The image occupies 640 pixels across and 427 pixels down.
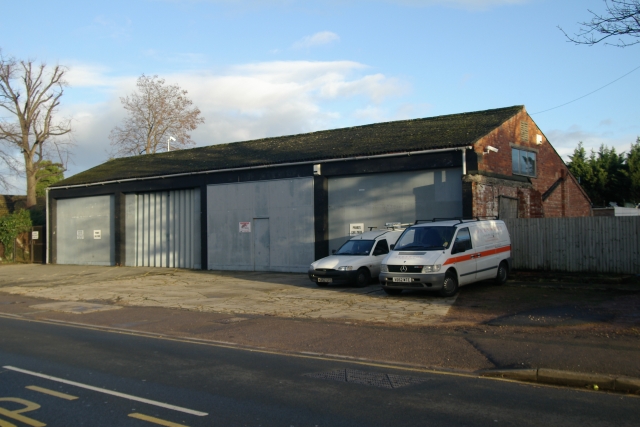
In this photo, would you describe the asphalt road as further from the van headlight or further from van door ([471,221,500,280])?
van door ([471,221,500,280])

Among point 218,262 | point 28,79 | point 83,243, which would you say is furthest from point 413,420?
point 28,79

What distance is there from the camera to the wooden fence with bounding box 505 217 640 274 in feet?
60.2

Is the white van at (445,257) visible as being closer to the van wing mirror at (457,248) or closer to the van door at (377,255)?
the van wing mirror at (457,248)

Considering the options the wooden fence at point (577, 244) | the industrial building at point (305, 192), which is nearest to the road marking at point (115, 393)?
the industrial building at point (305, 192)

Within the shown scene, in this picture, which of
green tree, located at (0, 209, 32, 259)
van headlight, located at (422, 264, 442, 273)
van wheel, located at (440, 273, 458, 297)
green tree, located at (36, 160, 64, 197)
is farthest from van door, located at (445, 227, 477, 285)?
green tree, located at (36, 160, 64, 197)

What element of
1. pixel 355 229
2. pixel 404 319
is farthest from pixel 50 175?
pixel 404 319

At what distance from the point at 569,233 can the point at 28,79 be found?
4208 cm

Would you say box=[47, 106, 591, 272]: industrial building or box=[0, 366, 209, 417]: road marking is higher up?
box=[47, 106, 591, 272]: industrial building

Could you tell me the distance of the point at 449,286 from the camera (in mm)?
15562

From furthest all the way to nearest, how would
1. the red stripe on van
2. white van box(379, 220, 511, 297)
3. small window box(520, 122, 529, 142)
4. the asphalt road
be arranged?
1. small window box(520, 122, 529, 142)
2. the red stripe on van
3. white van box(379, 220, 511, 297)
4. the asphalt road

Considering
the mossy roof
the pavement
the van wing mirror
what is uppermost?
the mossy roof

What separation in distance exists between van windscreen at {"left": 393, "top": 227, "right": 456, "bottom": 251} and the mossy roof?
4.96 metres

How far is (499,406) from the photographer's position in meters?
6.48

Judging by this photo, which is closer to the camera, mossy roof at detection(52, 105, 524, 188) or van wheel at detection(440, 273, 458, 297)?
van wheel at detection(440, 273, 458, 297)
